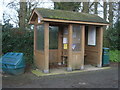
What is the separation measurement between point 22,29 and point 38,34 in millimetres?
3269

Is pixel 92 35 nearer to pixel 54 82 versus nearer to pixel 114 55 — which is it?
pixel 114 55

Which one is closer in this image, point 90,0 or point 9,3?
point 9,3

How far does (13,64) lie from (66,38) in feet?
10.1

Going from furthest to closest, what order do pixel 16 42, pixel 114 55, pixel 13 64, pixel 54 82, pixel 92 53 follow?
1. pixel 114 55
2. pixel 16 42
3. pixel 92 53
4. pixel 13 64
5. pixel 54 82

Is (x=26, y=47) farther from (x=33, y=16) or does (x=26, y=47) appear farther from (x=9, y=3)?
(x=9, y=3)

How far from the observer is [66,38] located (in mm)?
7449

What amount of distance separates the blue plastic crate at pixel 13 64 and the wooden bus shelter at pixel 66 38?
100 cm

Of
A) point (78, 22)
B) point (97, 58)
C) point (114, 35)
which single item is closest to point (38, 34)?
point (78, 22)

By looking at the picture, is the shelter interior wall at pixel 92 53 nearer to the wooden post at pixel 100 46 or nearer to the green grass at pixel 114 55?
the wooden post at pixel 100 46

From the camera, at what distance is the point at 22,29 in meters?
9.80

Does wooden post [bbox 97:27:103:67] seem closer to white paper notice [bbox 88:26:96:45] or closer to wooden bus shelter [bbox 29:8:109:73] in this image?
wooden bus shelter [bbox 29:8:109:73]

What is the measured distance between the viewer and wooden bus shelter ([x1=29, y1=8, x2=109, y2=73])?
6242 mm

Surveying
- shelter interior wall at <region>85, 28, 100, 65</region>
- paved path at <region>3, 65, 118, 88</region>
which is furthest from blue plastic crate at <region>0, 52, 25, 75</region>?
shelter interior wall at <region>85, 28, 100, 65</region>

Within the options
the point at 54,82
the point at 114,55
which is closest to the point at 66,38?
the point at 54,82
